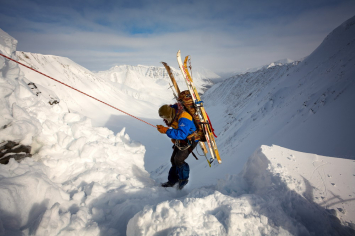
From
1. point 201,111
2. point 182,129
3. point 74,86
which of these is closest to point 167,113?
point 182,129

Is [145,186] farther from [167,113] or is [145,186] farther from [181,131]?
[167,113]

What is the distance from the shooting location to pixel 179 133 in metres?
3.42

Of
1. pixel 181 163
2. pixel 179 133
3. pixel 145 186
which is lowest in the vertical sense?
pixel 145 186

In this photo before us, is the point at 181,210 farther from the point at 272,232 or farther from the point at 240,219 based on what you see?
the point at 272,232

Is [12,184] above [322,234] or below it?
above

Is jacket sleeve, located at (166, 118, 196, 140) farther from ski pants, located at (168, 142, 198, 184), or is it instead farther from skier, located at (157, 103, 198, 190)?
ski pants, located at (168, 142, 198, 184)

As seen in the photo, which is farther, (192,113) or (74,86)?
(74,86)

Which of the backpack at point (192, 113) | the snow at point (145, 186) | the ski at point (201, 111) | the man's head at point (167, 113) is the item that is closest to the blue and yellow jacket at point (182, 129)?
the man's head at point (167, 113)

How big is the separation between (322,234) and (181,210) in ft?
6.57

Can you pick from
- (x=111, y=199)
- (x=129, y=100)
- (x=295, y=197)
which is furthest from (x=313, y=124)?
(x=129, y=100)

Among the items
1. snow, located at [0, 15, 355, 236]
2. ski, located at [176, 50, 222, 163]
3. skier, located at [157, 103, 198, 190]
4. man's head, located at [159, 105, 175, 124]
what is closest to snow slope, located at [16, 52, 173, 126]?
snow, located at [0, 15, 355, 236]

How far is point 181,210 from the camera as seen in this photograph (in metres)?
2.28

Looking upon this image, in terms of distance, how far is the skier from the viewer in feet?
11.3

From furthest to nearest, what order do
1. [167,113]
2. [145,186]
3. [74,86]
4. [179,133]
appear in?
1. [74,86]
2. [145,186]
3. [167,113]
4. [179,133]
